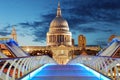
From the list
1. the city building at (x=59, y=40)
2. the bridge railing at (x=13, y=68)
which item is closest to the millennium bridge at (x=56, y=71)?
the bridge railing at (x=13, y=68)

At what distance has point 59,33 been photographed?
520 ft

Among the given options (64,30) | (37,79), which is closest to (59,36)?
(64,30)

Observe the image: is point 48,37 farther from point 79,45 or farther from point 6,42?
point 6,42

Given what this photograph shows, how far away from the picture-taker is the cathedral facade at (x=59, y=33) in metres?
159

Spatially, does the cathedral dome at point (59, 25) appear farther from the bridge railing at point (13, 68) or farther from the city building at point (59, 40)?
the bridge railing at point (13, 68)

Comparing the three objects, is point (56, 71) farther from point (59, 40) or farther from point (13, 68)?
point (59, 40)

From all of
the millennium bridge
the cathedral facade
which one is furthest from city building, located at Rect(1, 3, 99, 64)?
the millennium bridge

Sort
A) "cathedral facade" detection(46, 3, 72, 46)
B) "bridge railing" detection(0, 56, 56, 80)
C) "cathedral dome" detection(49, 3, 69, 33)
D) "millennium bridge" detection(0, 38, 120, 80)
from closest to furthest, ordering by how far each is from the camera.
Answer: "bridge railing" detection(0, 56, 56, 80) → "millennium bridge" detection(0, 38, 120, 80) → "cathedral dome" detection(49, 3, 69, 33) → "cathedral facade" detection(46, 3, 72, 46)

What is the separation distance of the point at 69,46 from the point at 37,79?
152m

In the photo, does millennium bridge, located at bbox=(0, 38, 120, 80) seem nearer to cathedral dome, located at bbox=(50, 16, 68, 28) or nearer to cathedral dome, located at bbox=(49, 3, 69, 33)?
cathedral dome, located at bbox=(50, 16, 68, 28)

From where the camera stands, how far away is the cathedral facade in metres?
159

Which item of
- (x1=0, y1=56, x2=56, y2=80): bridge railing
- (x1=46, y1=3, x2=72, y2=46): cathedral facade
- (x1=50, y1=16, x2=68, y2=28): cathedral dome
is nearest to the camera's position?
(x1=0, y1=56, x2=56, y2=80): bridge railing

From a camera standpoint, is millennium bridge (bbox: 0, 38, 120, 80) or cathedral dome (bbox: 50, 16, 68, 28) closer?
millennium bridge (bbox: 0, 38, 120, 80)

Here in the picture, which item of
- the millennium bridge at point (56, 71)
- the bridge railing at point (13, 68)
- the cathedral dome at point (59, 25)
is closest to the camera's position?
the bridge railing at point (13, 68)
